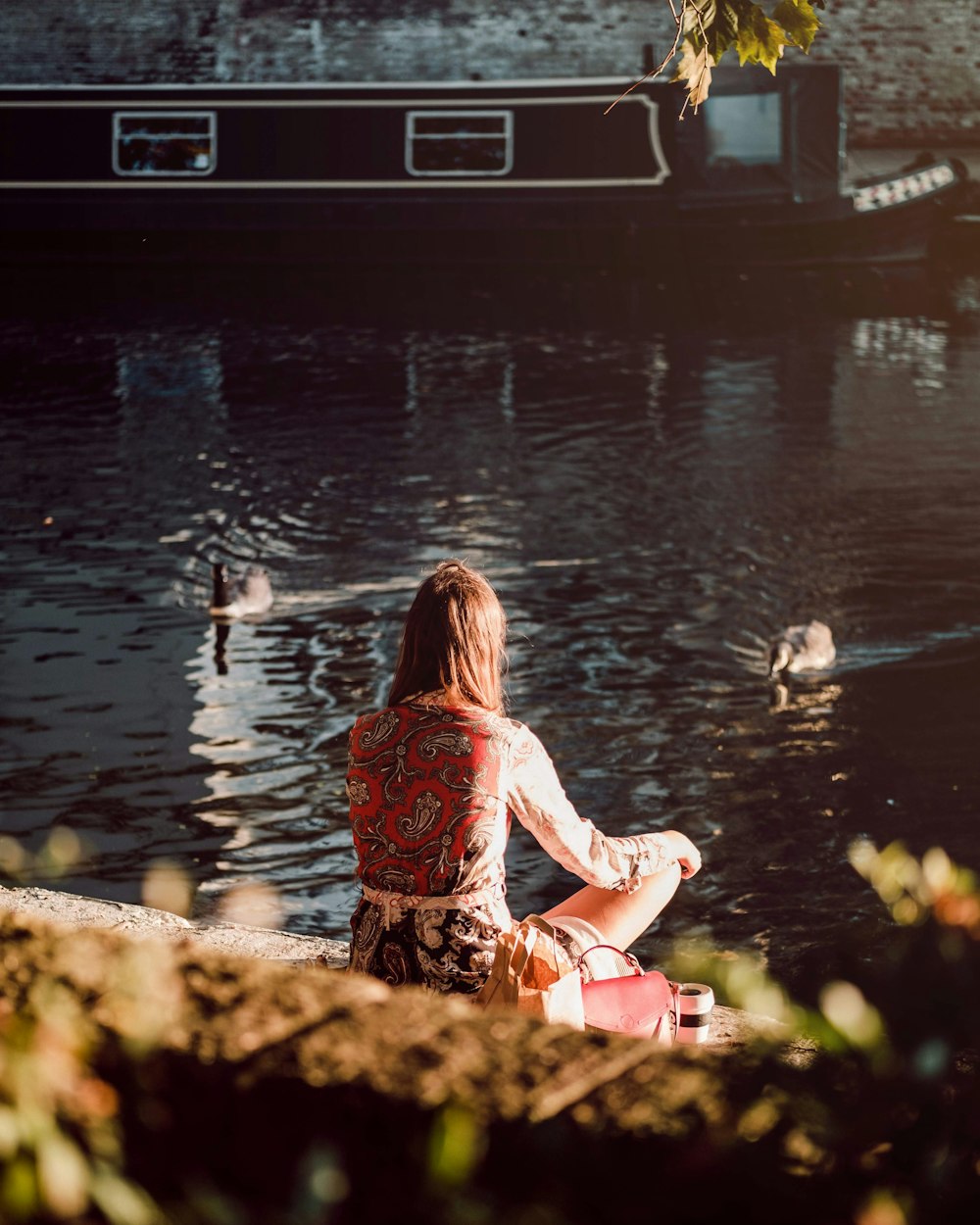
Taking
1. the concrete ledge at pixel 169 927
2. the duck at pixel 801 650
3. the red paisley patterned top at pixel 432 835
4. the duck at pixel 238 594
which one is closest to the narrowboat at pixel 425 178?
the duck at pixel 238 594

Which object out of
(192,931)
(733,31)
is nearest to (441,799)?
(192,931)

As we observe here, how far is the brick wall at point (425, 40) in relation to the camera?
2244 cm

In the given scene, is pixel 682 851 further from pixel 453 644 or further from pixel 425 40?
pixel 425 40

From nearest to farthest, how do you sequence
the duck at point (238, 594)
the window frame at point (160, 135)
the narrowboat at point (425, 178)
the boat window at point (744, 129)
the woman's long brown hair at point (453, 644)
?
the woman's long brown hair at point (453, 644) < the duck at point (238, 594) < the narrowboat at point (425, 178) < the window frame at point (160, 135) < the boat window at point (744, 129)

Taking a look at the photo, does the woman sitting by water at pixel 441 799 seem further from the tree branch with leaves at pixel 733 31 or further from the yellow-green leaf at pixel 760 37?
the yellow-green leaf at pixel 760 37

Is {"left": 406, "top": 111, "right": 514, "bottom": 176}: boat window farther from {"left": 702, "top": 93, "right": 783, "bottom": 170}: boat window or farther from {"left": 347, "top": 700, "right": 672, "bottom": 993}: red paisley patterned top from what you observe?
{"left": 347, "top": 700, "right": 672, "bottom": 993}: red paisley patterned top

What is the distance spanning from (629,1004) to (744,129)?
62.7 ft

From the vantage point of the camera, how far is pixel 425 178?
18250 millimetres

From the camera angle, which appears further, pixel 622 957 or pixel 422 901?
pixel 622 957

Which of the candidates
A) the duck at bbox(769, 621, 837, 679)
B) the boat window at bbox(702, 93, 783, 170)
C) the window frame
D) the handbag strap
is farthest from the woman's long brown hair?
the boat window at bbox(702, 93, 783, 170)

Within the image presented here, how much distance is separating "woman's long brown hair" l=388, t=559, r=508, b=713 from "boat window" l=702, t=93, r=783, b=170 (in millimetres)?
17131

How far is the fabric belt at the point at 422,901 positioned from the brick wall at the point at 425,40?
21.6 m

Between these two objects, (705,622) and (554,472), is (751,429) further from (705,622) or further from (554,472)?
(705,622)

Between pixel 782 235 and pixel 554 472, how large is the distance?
952 cm
